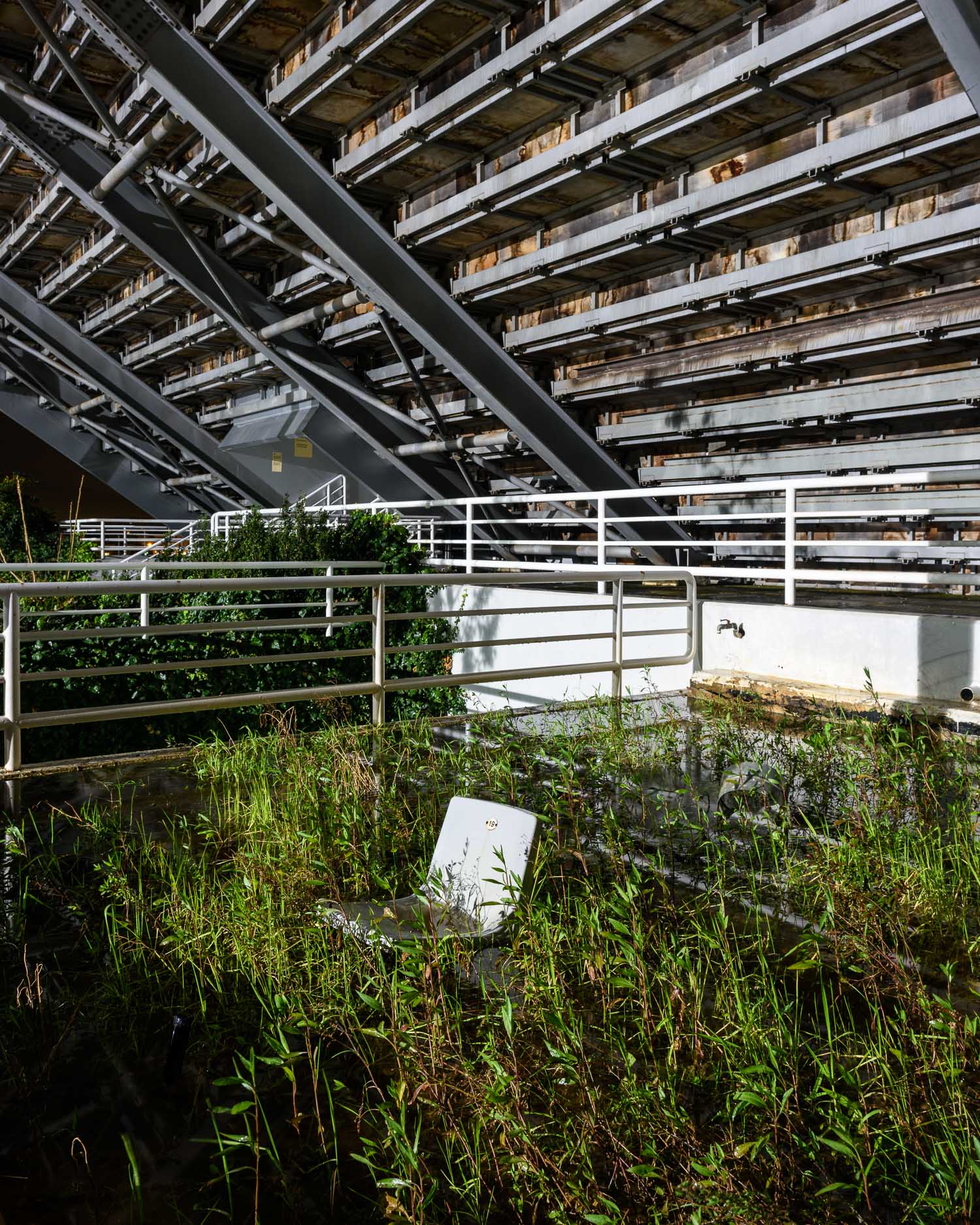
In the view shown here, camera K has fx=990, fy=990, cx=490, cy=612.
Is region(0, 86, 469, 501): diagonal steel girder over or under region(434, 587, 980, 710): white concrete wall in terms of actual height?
over

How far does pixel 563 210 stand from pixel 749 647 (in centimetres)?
470

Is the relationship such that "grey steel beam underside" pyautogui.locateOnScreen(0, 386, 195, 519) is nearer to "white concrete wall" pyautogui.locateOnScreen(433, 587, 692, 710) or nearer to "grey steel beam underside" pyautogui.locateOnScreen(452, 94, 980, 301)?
"white concrete wall" pyautogui.locateOnScreen(433, 587, 692, 710)

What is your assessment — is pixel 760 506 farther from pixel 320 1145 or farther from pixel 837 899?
pixel 320 1145

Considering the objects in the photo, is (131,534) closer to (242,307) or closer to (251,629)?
(242,307)

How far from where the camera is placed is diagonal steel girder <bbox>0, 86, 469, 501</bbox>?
11156 mm

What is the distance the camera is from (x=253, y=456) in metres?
16.9

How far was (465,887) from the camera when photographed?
117 inches

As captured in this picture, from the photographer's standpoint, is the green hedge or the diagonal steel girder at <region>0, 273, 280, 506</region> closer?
the green hedge

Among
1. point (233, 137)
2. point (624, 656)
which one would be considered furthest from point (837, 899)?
point (233, 137)

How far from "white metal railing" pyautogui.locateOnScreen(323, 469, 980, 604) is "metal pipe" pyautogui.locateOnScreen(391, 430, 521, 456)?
713mm

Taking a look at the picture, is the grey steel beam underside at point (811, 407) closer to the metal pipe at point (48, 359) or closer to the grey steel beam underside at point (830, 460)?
the grey steel beam underside at point (830, 460)

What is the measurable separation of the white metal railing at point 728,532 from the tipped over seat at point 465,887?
387cm

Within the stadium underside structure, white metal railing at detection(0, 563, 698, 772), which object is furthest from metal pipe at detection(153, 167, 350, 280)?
white metal railing at detection(0, 563, 698, 772)

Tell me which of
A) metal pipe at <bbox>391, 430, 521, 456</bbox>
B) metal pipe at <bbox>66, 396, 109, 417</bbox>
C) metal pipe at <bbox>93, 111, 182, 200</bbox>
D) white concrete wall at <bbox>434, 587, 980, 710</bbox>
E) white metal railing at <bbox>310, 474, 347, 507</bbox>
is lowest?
white concrete wall at <bbox>434, 587, 980, 710</bbox>
